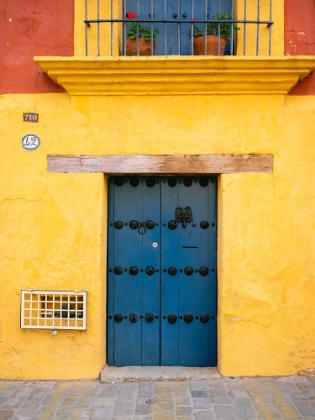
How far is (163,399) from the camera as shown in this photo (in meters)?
4.40

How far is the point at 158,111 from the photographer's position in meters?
4.99

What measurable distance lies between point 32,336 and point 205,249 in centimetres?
200

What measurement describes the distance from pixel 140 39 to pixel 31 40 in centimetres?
114

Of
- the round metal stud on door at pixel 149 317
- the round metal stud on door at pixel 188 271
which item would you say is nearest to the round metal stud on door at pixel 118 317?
the round metal stud on door at pixel 149 317

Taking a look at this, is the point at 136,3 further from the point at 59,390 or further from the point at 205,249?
the point at 59,390

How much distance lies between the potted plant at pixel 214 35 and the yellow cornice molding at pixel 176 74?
294 mm

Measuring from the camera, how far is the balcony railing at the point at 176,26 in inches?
196

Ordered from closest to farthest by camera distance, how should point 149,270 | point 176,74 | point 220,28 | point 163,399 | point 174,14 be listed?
point 163,399
point 176,74
point 220,28
point 149,270
point 174,14

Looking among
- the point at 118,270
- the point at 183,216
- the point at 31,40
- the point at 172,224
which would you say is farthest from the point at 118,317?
the point at 31,40

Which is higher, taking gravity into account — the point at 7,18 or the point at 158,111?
the point at 7,18

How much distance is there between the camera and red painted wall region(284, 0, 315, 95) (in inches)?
197

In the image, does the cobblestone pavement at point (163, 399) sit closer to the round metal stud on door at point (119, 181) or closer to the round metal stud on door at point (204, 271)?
the round metal stud on door at point (204, 271)

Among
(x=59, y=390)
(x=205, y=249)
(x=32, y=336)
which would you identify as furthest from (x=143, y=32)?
(x=59, y=390)

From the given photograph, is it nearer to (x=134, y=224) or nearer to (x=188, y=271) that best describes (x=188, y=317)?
(x=188, y=271)
